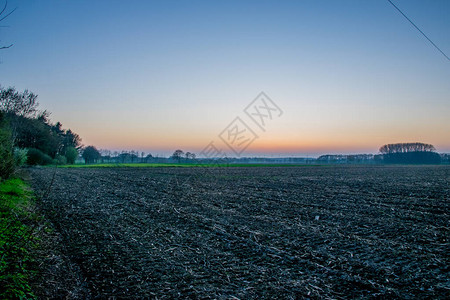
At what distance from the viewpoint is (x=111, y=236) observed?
25.4ft

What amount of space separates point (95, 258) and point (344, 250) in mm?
5947

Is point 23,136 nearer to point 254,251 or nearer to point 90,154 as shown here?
point 254,251

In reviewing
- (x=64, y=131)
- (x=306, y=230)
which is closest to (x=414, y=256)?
(x=306, y=230)

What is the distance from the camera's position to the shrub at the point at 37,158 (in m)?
59.7

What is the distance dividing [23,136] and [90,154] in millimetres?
72452

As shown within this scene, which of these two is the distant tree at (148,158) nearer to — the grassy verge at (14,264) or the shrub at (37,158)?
the shrub at (37,158)

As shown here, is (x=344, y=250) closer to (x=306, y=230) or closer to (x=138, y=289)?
(x=306, y=230)

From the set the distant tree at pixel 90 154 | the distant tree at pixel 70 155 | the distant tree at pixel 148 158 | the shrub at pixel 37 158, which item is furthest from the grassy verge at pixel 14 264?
the distant tree at pixel 148 158

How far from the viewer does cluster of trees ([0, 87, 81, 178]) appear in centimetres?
1678

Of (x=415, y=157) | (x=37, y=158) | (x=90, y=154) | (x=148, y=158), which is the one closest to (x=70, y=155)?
(x=37, y=158)

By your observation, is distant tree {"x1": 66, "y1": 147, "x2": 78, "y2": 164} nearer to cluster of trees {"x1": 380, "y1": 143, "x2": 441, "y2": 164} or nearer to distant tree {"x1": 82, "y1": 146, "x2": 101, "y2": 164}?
distant tree {"x1": 82, "y1": 146, "x2": 101, "y2": 164}

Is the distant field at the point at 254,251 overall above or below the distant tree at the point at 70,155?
below

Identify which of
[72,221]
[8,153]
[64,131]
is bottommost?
[72,221]

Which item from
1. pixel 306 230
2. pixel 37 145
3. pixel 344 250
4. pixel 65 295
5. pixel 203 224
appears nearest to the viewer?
pixel 65 295
